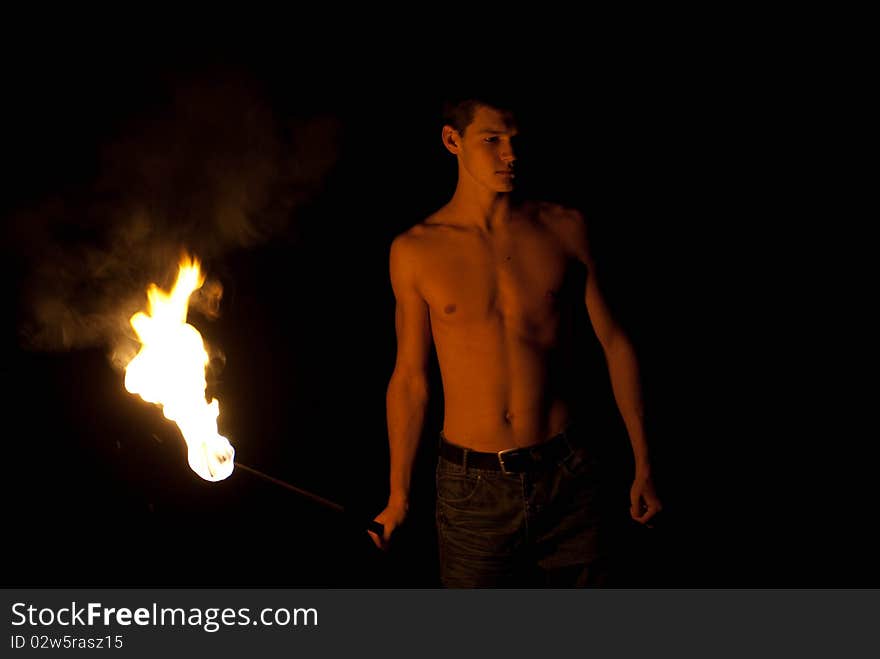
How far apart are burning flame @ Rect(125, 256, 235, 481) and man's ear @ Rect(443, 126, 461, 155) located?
128cm

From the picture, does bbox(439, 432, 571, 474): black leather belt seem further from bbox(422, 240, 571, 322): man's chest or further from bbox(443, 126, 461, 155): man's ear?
bbox(443, 126, 461, 155): man's ear

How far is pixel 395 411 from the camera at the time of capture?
10.9 ft

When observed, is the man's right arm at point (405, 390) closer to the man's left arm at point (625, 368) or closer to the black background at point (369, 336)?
the black background at point (369, 336)

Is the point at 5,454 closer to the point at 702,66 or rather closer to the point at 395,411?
the point at 395,411

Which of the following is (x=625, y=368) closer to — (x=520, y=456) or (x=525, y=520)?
(x=520, y=456)

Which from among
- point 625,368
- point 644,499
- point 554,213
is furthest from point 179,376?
point 644,499

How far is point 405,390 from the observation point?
3332mm

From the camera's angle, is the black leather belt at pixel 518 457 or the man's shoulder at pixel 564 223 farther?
the man's shoulder at pixel 564 223

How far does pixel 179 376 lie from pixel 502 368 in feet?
4.24

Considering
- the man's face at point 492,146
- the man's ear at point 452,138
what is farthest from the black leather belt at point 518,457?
the man's ear at point 452,138

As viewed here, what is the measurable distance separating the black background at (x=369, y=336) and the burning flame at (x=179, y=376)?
0.27m

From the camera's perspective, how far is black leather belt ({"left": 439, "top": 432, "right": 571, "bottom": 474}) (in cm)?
310

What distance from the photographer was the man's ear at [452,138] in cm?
323

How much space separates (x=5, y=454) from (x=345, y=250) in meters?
1.84
